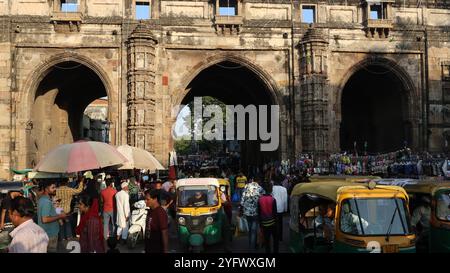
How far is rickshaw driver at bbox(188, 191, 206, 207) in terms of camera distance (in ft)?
34.9

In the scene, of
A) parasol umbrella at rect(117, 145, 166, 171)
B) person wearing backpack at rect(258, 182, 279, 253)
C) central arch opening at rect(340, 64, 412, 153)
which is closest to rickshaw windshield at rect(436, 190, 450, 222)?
person wearing backpack at rect(258, 182, 279, 253)

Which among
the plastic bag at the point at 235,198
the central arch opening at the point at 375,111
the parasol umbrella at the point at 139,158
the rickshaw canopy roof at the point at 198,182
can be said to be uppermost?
the central arch opening at the point at 375,111

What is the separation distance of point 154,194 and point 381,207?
3.32 metres

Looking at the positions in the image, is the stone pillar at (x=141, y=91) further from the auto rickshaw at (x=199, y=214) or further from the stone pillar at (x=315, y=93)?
the auto rickshaw at (x=199, y=214)

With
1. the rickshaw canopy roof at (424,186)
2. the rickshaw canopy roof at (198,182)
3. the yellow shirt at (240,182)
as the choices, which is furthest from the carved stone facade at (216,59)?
the rickshaw canopy roof at (424,186)

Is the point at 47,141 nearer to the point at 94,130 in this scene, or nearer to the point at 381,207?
the point at 381,207

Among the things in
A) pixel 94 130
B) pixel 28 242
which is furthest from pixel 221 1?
pixel 94 130

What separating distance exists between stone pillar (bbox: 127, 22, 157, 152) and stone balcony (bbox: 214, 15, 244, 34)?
320cm

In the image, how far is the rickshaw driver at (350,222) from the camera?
6469 millimetres

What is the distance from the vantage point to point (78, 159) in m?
7.68

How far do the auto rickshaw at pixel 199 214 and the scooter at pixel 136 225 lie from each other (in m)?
0.96

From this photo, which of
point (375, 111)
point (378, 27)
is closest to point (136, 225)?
point (378, 27)

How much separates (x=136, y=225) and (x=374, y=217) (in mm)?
5980

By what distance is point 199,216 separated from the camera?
10438mm
